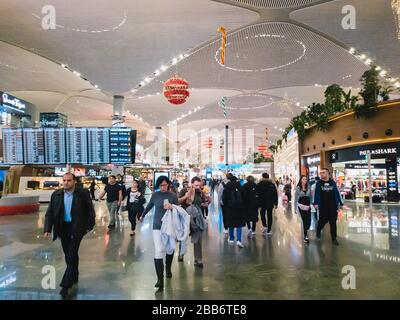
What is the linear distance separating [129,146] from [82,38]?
21.6 ft

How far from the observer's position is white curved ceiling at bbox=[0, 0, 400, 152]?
14.2m

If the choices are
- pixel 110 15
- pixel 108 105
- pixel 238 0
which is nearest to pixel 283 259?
pixel 238 0

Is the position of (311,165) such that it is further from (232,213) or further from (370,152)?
(232,213)

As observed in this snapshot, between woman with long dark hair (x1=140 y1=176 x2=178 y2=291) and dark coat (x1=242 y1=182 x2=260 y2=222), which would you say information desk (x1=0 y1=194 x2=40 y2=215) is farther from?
woman with long dark hair (x1=140 y1=176 x2=178 y2=291)

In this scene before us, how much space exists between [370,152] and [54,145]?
47.6ft

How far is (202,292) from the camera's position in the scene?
4.20 meters

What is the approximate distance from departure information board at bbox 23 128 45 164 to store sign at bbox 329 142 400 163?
1411cm

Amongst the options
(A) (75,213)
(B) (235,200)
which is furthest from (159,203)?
(B) (235,200)

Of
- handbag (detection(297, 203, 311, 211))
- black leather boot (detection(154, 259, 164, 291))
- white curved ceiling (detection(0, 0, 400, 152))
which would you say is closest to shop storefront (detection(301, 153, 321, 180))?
white curved ceiling (detection(0, 0, 400, 152))

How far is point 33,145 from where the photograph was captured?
12.7m
